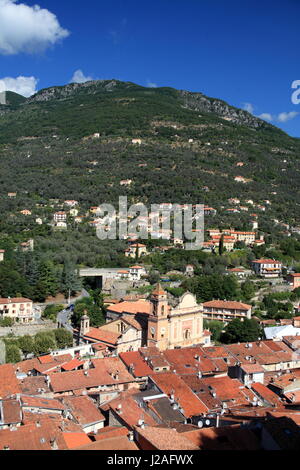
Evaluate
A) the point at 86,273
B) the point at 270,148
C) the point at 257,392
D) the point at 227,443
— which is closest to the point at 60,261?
the point at 86,273

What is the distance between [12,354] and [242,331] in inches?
517

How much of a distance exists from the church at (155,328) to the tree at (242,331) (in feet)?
4.77

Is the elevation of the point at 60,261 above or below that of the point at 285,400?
above

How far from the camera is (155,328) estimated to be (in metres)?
26.3

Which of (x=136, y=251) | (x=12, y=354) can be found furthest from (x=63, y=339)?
(x=136, y=251)

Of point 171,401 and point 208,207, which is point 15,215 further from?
point 171,401

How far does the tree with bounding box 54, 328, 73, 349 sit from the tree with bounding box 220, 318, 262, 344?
9.56 m

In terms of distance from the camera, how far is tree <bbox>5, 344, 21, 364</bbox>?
2477cm

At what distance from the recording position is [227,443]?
1187 centimetres

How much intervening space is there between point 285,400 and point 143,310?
1218cm

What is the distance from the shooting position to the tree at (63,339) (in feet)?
90.0

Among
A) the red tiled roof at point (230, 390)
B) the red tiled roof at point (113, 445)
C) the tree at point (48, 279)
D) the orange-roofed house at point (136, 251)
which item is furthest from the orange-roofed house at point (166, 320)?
the orange-roofed house at point (136, 251)

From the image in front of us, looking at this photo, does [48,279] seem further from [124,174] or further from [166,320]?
[124,174]

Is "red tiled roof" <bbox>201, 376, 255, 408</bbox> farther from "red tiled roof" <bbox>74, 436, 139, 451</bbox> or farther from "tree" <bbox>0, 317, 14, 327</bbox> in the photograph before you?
"tree" <bbox>0, 317, 14, 327</bbox>
